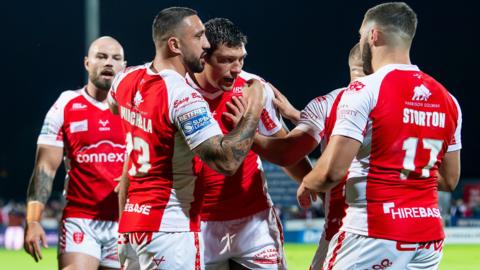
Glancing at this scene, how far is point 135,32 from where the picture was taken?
5266 centimetres

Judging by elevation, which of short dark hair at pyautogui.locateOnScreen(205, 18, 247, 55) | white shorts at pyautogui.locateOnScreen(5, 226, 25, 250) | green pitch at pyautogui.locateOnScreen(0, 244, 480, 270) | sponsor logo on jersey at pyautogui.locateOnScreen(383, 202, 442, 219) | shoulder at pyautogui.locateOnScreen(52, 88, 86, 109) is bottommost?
white shorts at pyautogui.locateOnScreen(5, 226, 25, 250)

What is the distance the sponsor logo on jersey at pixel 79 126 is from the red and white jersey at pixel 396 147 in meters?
3.05

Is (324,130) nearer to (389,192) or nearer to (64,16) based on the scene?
(389,192)

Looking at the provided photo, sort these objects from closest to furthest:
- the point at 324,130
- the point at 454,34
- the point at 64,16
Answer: the point at 324,130 → the point at 454,34 → the point at 64,16

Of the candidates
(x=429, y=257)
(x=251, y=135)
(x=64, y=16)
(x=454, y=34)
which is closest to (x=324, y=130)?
(x=251, y=135)

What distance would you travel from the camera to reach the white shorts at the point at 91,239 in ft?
22.3

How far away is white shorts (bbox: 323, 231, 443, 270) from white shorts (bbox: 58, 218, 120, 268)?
280 cm

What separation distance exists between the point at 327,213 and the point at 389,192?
3.82 feet

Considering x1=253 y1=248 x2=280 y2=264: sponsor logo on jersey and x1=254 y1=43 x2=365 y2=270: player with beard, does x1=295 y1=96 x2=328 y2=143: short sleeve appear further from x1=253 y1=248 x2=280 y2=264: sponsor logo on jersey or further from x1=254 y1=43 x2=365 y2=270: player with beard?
x1=253 y1=248 x2=280 y2=264: sponsor logo on jersey

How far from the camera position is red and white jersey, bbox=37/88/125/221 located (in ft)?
22.7

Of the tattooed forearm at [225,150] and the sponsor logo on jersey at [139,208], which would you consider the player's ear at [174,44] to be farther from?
the sponsor logo on jersey at [139,208]

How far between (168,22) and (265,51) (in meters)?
49.9

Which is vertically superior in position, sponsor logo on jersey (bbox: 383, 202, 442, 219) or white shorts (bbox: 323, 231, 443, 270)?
sponsor logo on jersey (bbox: 383, 202, 442, 219)

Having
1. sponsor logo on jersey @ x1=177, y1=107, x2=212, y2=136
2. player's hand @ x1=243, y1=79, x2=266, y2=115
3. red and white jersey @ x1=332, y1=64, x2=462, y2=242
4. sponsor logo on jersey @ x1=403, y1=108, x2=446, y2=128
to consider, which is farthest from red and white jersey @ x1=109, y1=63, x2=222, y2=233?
sponsor logo on jersey @ x1=403, y1=108, x2=446, y2=128
